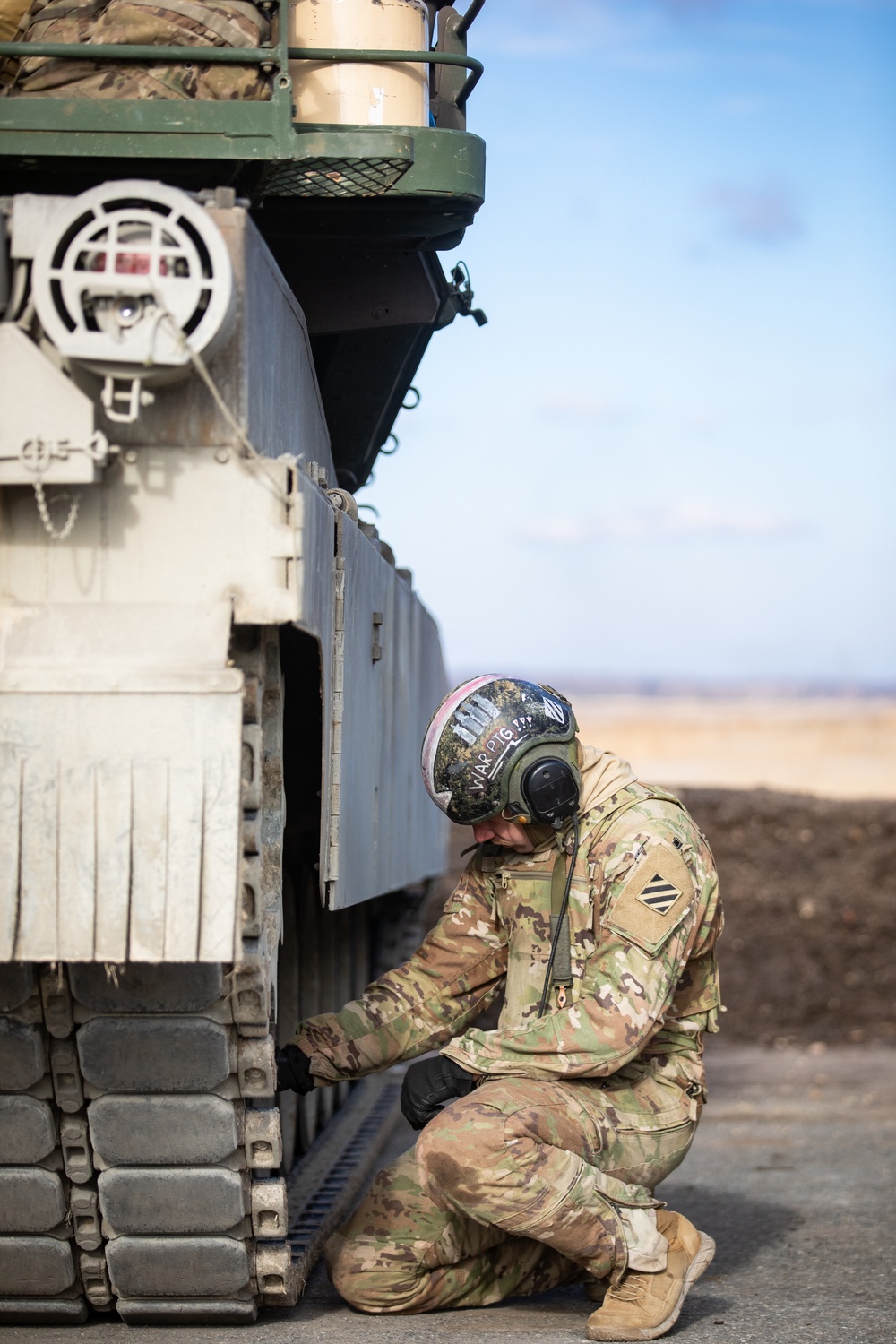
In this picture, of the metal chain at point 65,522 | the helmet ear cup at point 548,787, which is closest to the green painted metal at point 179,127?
the metal chain at point 65,522

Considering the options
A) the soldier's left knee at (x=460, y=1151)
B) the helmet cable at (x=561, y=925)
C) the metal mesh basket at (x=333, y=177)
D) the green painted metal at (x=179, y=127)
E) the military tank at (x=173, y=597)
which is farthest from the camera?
the helmet cable at (x=561, y=925)

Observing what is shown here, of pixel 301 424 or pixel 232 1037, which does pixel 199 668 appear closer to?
pixel 232 1037

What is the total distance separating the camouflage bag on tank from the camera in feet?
12.0

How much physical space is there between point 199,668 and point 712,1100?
575 cm

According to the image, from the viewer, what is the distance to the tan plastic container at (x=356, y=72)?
399 cm

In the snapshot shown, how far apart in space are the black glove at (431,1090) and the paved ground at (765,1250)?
494 millimetres

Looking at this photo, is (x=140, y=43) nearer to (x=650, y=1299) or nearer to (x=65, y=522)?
(x=65, y=522)

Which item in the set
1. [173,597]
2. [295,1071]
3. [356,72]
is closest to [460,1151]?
[295,1071]

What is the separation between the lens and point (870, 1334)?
12.4 feet

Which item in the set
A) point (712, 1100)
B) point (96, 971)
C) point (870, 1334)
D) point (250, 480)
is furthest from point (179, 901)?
point (712, 1100)

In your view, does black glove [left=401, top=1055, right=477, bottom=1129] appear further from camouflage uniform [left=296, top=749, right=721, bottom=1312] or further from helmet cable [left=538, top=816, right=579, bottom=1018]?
helmet cable [left=538, top=816, right=579, bottom=1018]

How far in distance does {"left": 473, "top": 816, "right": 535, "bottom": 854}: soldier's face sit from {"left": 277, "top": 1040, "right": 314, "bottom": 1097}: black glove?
69 centimetres

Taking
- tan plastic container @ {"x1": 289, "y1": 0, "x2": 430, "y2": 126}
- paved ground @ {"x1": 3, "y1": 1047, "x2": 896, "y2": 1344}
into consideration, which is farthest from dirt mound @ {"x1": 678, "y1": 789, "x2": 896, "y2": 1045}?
tan plastic container @ {"x1": 289, "y1": 0, "x2": 430, "y2": 126}

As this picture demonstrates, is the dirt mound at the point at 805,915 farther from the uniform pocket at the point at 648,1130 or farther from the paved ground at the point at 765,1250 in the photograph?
the uniform pocket at the point at 648,1130
